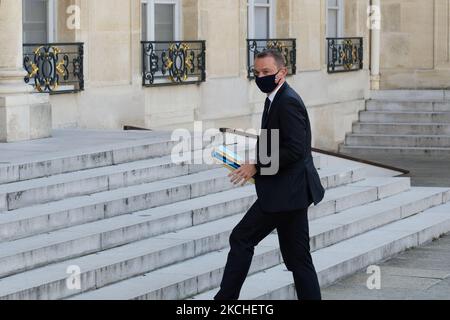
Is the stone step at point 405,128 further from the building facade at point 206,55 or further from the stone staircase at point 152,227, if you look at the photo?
the stone staircase at point 152,227

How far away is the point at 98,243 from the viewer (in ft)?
33.3

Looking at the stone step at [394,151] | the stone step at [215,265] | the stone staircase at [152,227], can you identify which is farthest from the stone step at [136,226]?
the stone step at [394,151]

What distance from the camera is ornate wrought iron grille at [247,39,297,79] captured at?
820 inches

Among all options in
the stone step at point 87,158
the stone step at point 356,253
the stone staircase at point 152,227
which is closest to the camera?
the stone staircase at point 152,227

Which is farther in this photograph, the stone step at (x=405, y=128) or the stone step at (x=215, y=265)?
the stone step at (x=405, y=128)

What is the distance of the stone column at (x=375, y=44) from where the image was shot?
84.5ft

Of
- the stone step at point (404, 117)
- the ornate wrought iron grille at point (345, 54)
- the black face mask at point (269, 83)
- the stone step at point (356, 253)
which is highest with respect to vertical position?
the ornate wrought iron grille at point (345, 54)

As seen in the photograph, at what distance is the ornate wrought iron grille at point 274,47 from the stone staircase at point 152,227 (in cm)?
672

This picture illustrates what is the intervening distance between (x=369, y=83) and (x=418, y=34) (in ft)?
4.62

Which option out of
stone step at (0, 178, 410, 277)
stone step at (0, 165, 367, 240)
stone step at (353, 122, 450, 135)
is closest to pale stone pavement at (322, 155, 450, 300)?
stone step at (0, 178, 410, 277)

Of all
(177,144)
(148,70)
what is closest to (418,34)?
(148,70)

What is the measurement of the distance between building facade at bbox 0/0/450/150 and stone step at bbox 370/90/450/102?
0.32 metres

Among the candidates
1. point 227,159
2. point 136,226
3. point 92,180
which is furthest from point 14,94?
point 227,159
